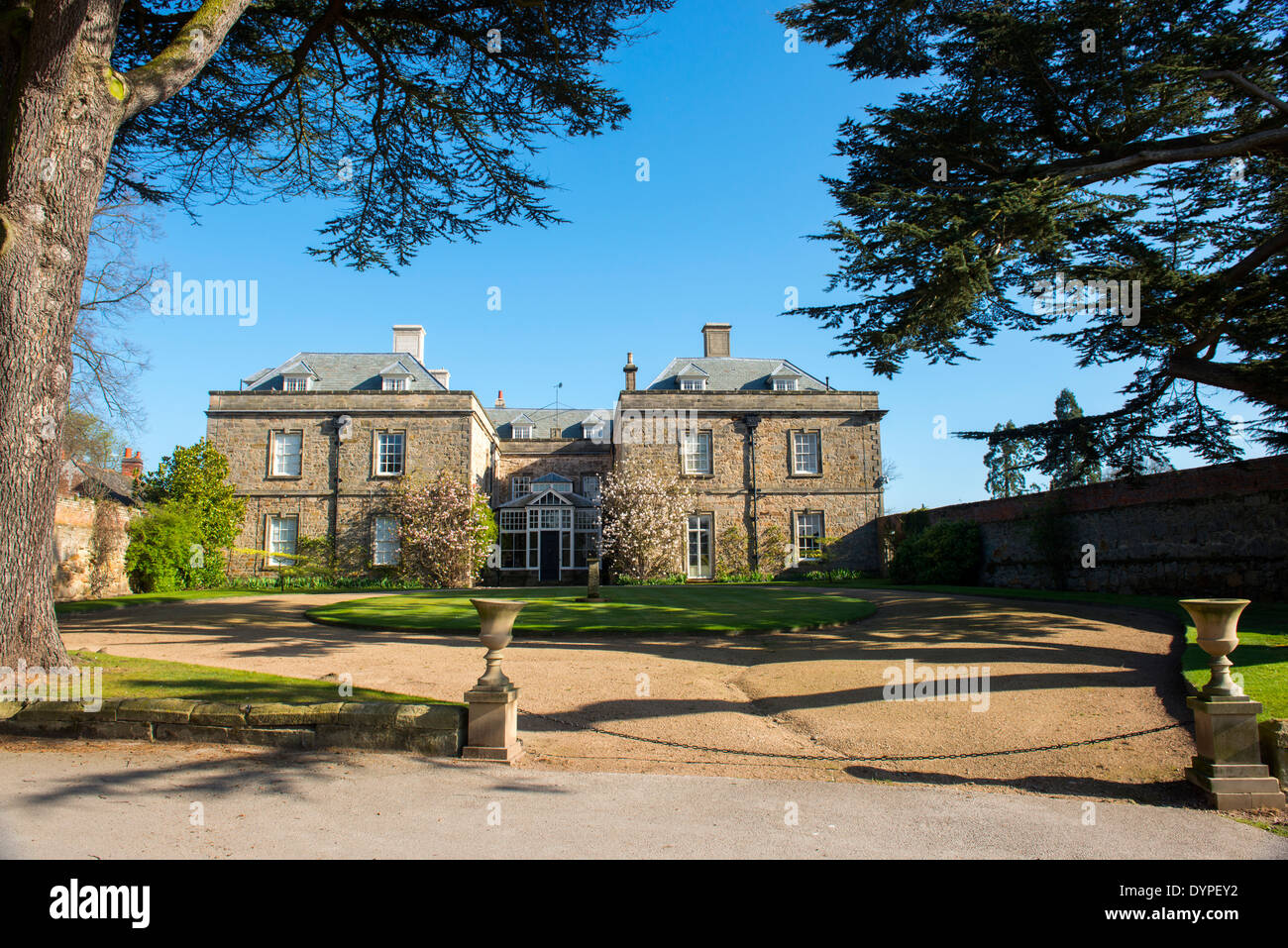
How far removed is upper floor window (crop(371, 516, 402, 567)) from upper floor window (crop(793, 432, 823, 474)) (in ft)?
46.5

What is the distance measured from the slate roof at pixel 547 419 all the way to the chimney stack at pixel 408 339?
5.47m

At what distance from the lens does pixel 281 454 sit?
24.3 m

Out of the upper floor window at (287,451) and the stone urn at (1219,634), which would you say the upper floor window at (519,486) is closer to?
the upper floor window at (287,451)

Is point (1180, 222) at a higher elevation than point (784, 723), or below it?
higher

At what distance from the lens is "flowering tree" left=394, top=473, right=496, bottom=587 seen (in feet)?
74.8

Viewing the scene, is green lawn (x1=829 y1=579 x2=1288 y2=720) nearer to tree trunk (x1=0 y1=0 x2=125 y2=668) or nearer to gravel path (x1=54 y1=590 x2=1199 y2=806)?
gravel path (x1=54 y1=590 x2=1199 y2=806)

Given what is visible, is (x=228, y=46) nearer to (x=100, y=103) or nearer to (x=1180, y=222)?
(x=100, y=103)

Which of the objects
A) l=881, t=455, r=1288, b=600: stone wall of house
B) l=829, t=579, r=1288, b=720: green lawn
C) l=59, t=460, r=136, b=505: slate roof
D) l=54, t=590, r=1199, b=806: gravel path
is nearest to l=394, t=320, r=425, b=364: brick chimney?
l=59, t=460, r=136, b=505: slate roof

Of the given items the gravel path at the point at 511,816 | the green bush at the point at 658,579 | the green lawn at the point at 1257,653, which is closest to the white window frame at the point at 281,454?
the green bush at the point at 658,579

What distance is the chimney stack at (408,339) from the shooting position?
96.5 ft

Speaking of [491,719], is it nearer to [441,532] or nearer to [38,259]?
[38,259]
